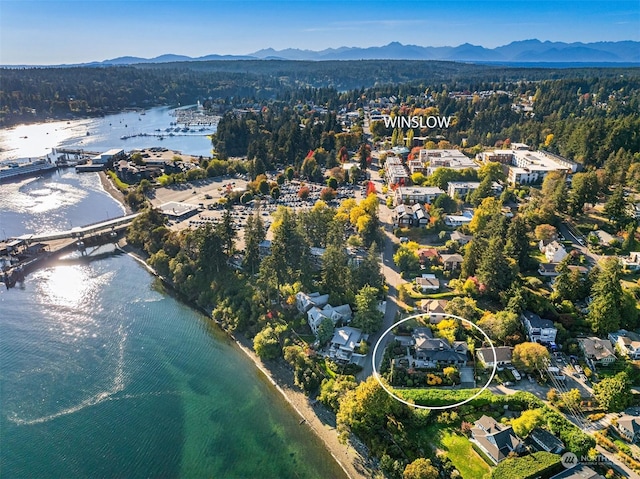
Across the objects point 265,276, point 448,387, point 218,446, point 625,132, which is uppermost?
point 625,132

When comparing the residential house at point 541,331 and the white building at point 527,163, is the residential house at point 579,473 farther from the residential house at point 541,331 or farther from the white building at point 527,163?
the white building at point 527,163

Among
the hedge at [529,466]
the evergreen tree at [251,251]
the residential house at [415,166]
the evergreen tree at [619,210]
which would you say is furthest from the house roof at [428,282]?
the residential house at [415,166]

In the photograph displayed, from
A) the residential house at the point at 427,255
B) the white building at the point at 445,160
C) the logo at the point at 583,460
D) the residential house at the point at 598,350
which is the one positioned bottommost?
the logo at the point at 583,460

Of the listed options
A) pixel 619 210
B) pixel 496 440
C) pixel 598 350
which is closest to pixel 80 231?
pixel 496 440

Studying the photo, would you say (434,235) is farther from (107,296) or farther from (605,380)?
(107,296)

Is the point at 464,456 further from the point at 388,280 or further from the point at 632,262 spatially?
the point at 632,262

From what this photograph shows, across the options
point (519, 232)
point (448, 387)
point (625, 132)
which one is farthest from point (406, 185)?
point (448, 387)

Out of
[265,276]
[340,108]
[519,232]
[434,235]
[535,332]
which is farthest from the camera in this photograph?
[340,108]
